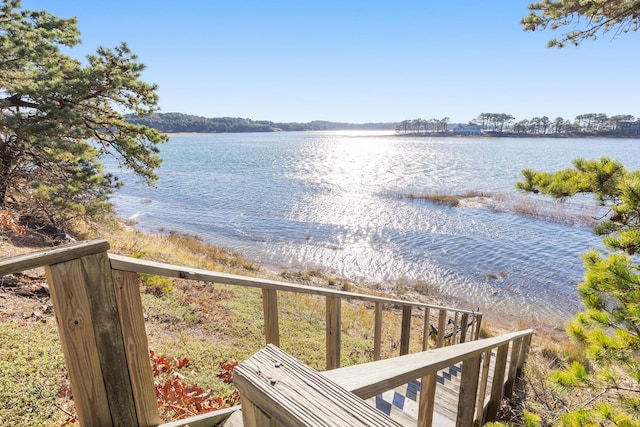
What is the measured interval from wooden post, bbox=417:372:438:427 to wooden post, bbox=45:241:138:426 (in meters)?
1.24

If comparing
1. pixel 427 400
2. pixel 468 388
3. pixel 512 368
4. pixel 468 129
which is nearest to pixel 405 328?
pixel 512 368

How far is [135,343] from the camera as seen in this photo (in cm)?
135

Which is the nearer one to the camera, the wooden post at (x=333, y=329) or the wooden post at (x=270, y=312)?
the wooden post at (x=270, y=312)

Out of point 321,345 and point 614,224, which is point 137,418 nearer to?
point 614,224

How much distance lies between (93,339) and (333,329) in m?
1.78

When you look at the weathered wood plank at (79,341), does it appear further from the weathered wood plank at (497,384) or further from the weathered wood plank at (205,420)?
the weathered wood plank at (497,384)

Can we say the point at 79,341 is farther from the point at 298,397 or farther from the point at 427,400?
the point at 427,400

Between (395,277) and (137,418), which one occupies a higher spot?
(137,418)

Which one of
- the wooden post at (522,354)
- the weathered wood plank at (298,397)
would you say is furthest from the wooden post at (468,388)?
the wooden post at (522,354)

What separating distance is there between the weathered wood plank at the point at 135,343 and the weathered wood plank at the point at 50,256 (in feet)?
0.40

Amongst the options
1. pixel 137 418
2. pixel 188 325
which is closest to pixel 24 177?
pixel 188 325

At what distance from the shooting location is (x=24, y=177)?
9523mm

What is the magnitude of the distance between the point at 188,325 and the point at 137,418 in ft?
16.5

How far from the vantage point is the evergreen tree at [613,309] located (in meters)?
2.84
